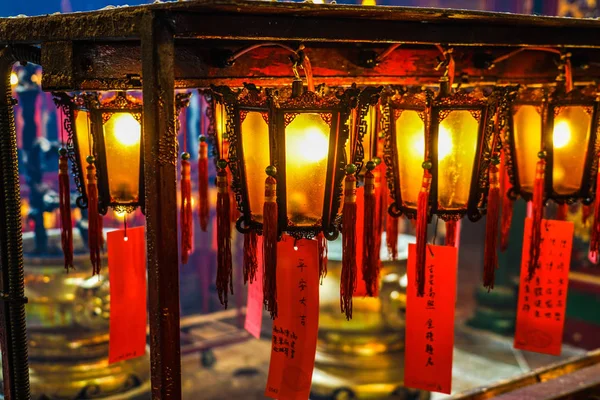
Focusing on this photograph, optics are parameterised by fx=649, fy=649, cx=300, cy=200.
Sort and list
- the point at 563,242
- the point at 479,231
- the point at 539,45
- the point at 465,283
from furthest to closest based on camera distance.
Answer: the point at 479,231, the point at 465,283, the point at 563,242, the point at 539,45

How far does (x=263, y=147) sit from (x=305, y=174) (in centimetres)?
14

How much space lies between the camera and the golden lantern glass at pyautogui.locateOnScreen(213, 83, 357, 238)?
1766 mm

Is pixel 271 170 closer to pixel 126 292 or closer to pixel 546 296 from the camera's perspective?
pixel 126 292

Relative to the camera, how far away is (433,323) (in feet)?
7.37

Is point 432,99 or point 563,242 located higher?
point 432,99

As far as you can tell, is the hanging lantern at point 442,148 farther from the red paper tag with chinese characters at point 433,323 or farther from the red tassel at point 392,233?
the red tassel at point 392,233

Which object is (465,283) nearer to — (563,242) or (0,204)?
(563,242)

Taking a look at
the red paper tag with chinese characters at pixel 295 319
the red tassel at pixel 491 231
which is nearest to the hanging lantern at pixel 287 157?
the red paper tag with chinese characters at pixel 295 319

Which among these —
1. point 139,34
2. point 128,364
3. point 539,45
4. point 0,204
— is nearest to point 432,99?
point 539,45

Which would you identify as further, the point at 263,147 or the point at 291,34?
the point at 263,147

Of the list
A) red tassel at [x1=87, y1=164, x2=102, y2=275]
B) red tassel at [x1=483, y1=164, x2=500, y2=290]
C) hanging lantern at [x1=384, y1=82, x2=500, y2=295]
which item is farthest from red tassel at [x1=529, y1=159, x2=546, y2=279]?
red tassel at [x1=87, y1=164, x2=102, y2=275]

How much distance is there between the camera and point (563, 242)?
251 cm

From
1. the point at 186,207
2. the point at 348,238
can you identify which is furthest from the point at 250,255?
the point at 186,207

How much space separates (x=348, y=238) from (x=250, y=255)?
1.13 ft
